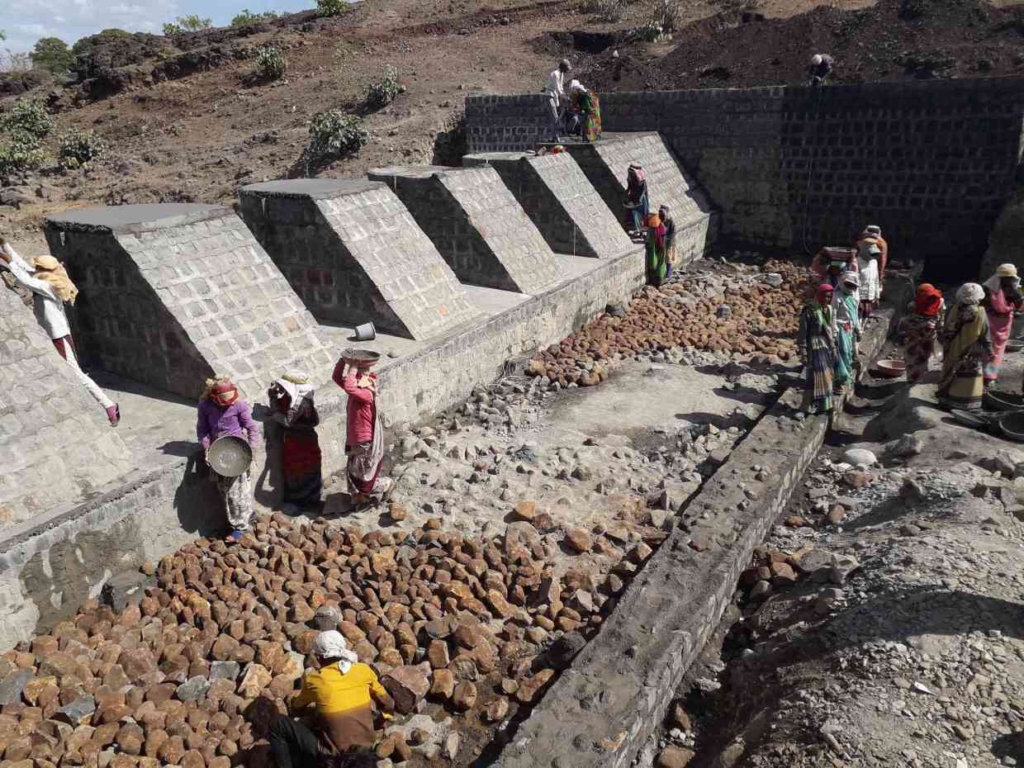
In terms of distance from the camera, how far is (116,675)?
3.77 meters

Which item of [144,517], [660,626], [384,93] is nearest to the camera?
[660,626]

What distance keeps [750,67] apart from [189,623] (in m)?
19.5

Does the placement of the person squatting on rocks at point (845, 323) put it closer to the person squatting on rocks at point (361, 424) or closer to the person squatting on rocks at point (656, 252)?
the person squatting on rocks at point (656, 252)

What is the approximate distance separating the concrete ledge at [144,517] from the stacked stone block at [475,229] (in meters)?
1.47

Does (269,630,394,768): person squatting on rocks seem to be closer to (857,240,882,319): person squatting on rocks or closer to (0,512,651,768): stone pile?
(0,512,651,768): stone pile

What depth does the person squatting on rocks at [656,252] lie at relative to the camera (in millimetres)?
10547

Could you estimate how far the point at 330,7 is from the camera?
33.6m

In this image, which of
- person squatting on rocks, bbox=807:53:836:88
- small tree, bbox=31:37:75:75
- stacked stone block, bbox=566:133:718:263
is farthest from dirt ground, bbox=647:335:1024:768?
small tree, bbox=31:37:75:75

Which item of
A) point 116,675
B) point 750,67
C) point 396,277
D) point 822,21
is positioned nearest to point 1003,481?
point 396,277

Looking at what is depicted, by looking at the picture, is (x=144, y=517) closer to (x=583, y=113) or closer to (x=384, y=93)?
(x=583, y=113)

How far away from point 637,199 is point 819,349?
5.67 meters

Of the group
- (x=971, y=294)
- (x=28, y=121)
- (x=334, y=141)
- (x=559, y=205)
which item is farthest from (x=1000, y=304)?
(x=28, y=121)

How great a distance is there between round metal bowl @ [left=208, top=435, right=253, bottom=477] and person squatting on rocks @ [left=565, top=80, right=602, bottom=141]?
9.66 m

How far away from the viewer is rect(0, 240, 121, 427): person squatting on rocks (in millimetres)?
5062
